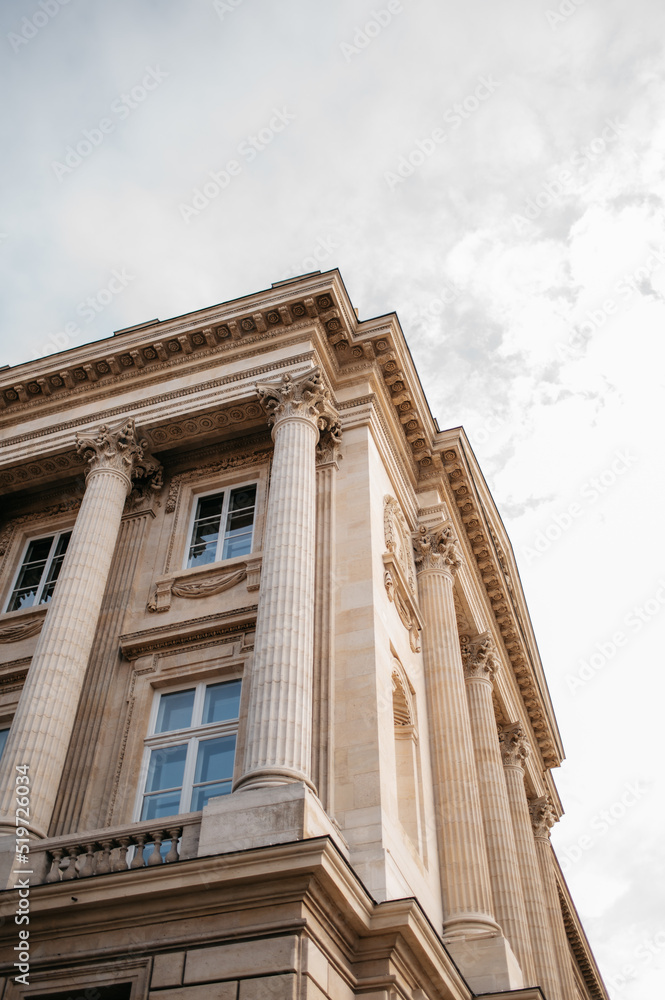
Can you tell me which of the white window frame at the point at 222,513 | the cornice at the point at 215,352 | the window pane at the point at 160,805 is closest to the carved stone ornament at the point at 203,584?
the white window frame at the point at 222,513

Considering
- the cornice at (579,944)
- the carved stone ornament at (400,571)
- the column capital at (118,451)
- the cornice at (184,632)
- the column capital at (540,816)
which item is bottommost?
the cornice at (184,632)

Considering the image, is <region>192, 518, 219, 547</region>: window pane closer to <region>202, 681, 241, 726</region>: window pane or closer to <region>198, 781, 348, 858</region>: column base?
<region>202, 681, 241, 726</region>: window pane

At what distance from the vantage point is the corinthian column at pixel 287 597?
13805 mm

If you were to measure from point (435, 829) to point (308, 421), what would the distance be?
28.3 feet

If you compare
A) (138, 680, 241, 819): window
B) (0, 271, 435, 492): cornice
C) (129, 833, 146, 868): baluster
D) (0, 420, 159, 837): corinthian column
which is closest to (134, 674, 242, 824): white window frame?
(138, 680, 241, 819): window

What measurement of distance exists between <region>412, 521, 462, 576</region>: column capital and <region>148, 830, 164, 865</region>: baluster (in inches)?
459

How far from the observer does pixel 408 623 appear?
2114cm

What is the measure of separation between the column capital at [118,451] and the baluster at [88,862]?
9.49 meters

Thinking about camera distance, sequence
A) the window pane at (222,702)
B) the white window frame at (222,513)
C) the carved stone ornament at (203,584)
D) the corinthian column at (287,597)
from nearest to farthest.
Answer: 1. the corinthian column at (287,597)
2. the window pane at (222,702)
3. the carved stone ornament at (203,584)
4. the white window frame at (222,513)

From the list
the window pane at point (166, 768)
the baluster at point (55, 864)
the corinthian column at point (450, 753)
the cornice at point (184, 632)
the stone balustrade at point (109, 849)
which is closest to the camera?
the stone balustrade at point (109, 849)

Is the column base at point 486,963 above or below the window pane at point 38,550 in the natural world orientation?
below

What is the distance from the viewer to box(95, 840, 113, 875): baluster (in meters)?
12.8

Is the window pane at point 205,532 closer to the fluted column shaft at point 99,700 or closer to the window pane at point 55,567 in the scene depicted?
the fluted column shaft at point 99,700

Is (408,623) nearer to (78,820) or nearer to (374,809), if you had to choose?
(374,809)
